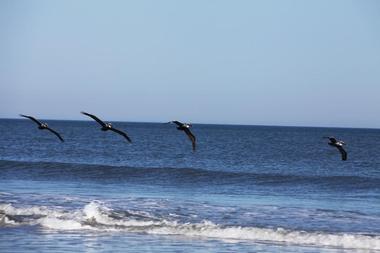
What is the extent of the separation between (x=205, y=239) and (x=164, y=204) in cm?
723

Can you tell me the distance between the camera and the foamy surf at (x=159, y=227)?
21.8m

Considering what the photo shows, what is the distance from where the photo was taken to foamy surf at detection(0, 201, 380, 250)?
21844 millimetres

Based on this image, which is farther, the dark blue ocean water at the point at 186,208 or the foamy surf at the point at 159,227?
the foamy surf at the point at 159,227

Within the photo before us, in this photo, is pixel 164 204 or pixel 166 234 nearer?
pixel 166 234

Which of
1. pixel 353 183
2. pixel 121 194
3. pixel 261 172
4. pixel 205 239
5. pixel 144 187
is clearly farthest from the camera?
pixel 261 172

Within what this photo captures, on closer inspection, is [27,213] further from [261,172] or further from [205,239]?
[261,172]

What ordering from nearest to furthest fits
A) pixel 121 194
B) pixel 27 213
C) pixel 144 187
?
pixel 27 213, pixel 121 194, pixel 144 187

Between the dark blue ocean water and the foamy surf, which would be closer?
the dark blue ocean water

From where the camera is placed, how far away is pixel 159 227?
23500mm

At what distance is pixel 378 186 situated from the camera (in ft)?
128

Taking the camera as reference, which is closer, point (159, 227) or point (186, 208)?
point (159, 227)

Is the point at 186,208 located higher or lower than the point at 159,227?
higher

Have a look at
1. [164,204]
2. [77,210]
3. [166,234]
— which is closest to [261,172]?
[164,204]

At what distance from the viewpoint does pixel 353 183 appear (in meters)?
41.1
